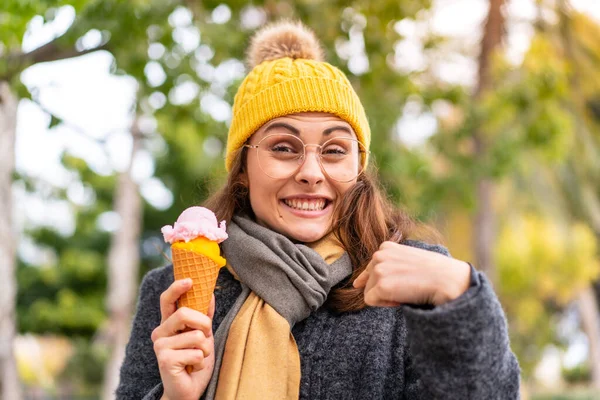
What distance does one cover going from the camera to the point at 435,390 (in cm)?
187

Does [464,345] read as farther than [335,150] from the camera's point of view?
No

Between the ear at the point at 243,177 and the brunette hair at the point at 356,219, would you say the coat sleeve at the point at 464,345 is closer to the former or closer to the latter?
the brunette hair at the point at 356,219

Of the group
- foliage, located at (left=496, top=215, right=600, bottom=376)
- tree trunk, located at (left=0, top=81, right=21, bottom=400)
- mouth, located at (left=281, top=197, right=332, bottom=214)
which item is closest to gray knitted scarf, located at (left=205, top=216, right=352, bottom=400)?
mouth, located at (left=281, top=197, right=332, bottom=214)

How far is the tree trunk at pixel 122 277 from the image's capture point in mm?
8969

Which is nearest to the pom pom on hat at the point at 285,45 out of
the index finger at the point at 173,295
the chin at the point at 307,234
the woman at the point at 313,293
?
the woman at the point at 313,293

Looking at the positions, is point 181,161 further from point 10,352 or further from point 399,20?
point 10,352

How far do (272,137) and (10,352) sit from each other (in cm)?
376

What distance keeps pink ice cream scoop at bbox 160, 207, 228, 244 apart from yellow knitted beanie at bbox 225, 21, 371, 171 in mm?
482

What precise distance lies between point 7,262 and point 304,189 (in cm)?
365

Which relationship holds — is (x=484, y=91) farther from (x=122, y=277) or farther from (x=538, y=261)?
(x=538, y=261)

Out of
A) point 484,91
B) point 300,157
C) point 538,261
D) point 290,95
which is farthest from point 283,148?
point 538,261

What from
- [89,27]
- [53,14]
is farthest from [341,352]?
[89,27]

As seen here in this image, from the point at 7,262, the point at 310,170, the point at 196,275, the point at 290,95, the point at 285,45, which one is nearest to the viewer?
the point at 196,275

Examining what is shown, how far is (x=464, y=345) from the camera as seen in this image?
180 centimetres
